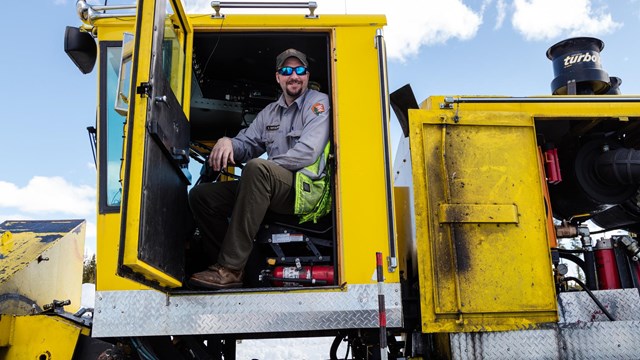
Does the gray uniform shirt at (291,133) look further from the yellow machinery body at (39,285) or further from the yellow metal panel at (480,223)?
the yellow machinery body at (39,285)

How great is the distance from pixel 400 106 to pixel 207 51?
4.93 ft

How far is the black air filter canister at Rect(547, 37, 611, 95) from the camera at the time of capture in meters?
4.12

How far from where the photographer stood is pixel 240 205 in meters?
3.14

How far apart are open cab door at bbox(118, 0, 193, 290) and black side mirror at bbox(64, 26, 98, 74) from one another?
1.53 ft

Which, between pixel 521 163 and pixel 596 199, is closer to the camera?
pixel 521 163

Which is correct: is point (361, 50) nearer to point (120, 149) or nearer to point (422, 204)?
point (422, 204)

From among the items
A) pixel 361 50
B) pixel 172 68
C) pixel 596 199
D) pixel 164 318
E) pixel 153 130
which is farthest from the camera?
pixel 596 199

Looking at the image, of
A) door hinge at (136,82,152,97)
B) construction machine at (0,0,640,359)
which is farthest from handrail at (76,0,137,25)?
door hinge at (136,82,152,97)

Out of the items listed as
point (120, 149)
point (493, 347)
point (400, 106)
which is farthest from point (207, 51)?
point (493, 347)

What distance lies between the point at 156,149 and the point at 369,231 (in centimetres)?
128

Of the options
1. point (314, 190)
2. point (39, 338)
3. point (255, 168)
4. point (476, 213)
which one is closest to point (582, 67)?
point (476, 213)

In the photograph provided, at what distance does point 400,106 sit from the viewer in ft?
13.1

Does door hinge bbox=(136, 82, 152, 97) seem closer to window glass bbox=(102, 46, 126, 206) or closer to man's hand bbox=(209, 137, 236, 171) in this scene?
window glass bbox=(102, 46, 126, 206)

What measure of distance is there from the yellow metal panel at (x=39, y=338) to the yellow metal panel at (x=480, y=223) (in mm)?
2187
